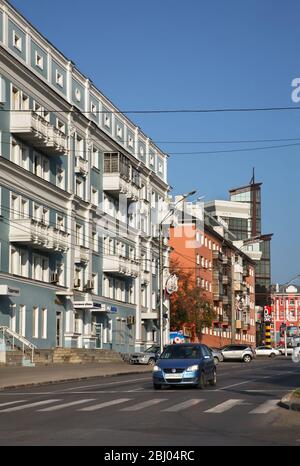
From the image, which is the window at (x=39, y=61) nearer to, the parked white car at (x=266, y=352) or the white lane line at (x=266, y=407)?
the white lane line at (x=266, y=407)

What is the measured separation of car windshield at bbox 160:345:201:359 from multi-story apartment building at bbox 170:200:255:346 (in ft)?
176

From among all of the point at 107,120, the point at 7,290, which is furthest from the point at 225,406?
the point at 107,120

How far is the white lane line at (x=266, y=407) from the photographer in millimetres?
18331

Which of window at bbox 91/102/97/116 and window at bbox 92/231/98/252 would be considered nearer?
window at bbox 91/102/97/116

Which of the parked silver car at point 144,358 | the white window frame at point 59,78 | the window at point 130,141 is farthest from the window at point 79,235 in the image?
the window at point 130,141

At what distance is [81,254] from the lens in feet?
181

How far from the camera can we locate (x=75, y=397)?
2381 centimetres

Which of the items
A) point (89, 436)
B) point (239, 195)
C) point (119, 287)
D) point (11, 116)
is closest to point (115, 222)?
point (119, 287)

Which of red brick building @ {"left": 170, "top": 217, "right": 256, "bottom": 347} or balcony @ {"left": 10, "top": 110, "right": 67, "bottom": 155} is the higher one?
balcony @ {"left": 10, "top": 110, "right": 67, "bottom": 155}

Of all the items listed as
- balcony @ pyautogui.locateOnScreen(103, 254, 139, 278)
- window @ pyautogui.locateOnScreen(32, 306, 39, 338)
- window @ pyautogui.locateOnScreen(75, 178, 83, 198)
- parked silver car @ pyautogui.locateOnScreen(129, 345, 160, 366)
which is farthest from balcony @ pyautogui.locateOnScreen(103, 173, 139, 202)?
window @ pyautogui.locateOnScreen(32, 306, 39, 338)

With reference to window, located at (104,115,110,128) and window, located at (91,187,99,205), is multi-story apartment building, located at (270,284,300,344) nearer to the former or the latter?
window, located at (104,115,110,128)

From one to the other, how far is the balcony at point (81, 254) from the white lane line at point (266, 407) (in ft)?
112

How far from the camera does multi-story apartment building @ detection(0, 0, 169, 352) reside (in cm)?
4491

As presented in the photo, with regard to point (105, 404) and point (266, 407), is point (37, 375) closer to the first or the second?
point (105, 404)
